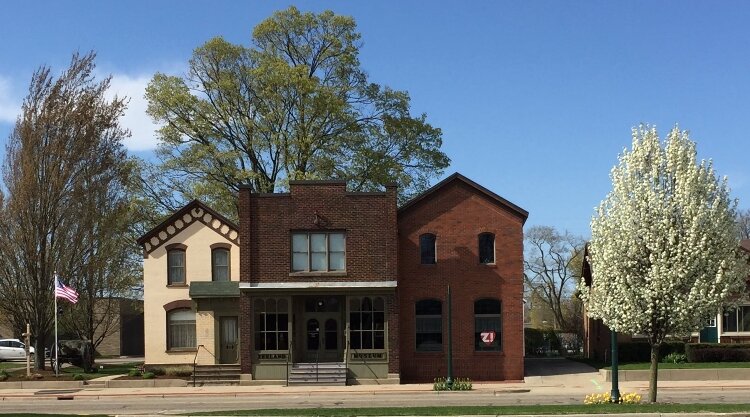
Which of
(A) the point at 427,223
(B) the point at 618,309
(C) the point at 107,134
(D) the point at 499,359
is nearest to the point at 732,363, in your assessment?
(D) the point at 499,359

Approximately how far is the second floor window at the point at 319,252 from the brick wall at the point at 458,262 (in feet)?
8.92

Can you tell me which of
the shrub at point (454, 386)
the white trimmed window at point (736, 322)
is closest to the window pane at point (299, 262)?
the shrub at point (454, 386)

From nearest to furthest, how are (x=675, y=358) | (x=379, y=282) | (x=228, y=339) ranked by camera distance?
(x=379, y=282)
(x=675, y=358)
(x=228, y=339)

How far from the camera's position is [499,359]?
118 feet

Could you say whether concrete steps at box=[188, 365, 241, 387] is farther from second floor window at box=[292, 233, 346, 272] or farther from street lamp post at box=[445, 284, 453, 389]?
street lamp post at box=[445, 284, 453, 389]

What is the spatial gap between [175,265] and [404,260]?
428 inches

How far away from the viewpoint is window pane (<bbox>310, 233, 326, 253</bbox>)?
117 ft

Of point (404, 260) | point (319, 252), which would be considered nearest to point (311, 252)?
point (319, 252)

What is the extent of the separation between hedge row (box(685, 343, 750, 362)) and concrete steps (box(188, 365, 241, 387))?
62.2 feet

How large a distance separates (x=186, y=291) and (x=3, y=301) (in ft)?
27.0

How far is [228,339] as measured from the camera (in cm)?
3897

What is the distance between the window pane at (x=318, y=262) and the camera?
3547 centimetres

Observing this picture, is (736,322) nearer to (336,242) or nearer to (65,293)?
(336,242)

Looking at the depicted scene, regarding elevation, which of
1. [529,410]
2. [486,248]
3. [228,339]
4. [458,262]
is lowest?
[529,410]
